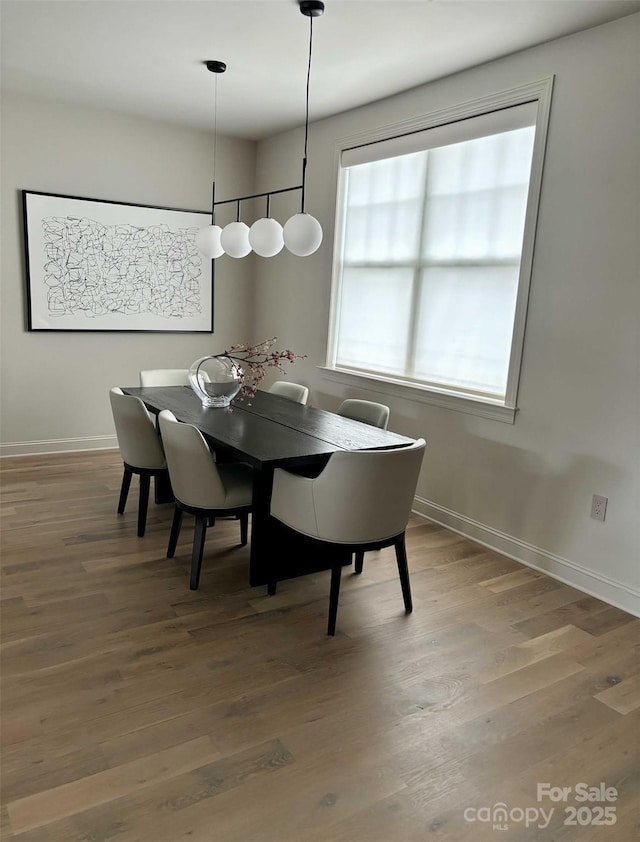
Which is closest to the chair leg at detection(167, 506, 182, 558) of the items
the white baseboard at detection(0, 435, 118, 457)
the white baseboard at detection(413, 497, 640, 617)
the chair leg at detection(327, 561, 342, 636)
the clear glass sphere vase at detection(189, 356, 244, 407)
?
the clear glass sphere vase at detection(189, 356, 244, 407)

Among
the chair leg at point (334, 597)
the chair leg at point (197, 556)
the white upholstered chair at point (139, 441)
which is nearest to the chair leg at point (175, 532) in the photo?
the chair leg at point (197, 556)

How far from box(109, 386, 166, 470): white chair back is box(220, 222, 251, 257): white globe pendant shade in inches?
41.8

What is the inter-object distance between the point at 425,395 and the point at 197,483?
1742 mm

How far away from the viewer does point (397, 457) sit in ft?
7.99

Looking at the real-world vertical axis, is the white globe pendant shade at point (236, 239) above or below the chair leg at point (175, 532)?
above

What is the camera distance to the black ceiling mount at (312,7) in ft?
9.09

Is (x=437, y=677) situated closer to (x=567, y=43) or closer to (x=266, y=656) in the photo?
(x=266, y=656)

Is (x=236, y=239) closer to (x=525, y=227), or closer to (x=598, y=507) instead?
(x=525, y=227)

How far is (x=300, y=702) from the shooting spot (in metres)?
2.13

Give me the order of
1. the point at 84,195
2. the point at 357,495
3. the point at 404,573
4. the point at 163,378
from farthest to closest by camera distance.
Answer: the point at 84,195
the point at 163,378
the point at 404,573
the point at 357,495

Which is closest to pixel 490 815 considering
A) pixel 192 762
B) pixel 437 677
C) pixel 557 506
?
pixel 437 677

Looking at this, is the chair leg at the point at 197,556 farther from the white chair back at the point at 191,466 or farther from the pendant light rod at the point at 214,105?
the pendant light rod at the point at 214,105

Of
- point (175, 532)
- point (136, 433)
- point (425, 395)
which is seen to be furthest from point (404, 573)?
point (136, 433)

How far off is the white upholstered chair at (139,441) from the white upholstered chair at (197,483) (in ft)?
1.49
